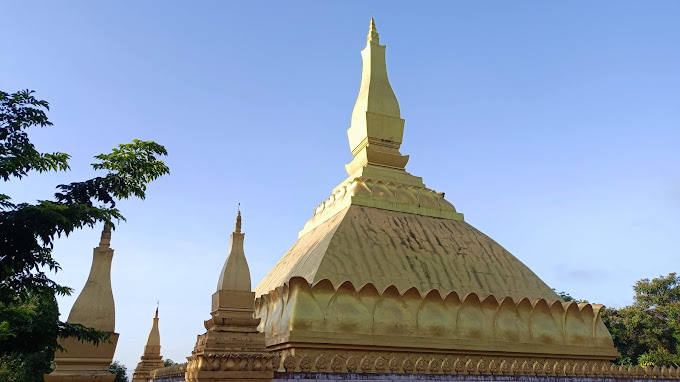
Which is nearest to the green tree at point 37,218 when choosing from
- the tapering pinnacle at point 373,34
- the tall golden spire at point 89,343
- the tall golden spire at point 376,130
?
the tall golden spire at point 89,343

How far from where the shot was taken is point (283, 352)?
33.0 ft

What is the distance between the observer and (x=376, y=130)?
55.8 ft

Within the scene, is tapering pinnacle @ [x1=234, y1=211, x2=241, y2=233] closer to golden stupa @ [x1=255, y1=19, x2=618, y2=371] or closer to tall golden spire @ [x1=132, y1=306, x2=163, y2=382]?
golden stupa @ [x1=255, y1=19, x2=618, y2=371]

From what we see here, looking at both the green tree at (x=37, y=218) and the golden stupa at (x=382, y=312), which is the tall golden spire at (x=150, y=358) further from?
the green tree at (x=37, y=218)

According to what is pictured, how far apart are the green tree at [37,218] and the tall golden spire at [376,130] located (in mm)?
6739

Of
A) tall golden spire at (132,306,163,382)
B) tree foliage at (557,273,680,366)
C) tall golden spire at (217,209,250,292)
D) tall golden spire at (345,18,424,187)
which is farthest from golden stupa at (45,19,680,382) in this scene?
tree foliage at (557,273,680,366)

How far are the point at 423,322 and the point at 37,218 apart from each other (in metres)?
7.57

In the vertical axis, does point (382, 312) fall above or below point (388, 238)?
below

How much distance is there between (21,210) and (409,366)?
A: 7.56 meters

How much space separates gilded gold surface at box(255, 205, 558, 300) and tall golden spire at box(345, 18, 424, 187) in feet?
6.30

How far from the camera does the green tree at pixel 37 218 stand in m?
9.93

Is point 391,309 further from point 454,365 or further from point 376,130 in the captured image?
point 376,130

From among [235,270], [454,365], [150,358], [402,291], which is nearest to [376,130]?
[402,291]

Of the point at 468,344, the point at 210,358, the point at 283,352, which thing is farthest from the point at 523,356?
the point at 210,358
